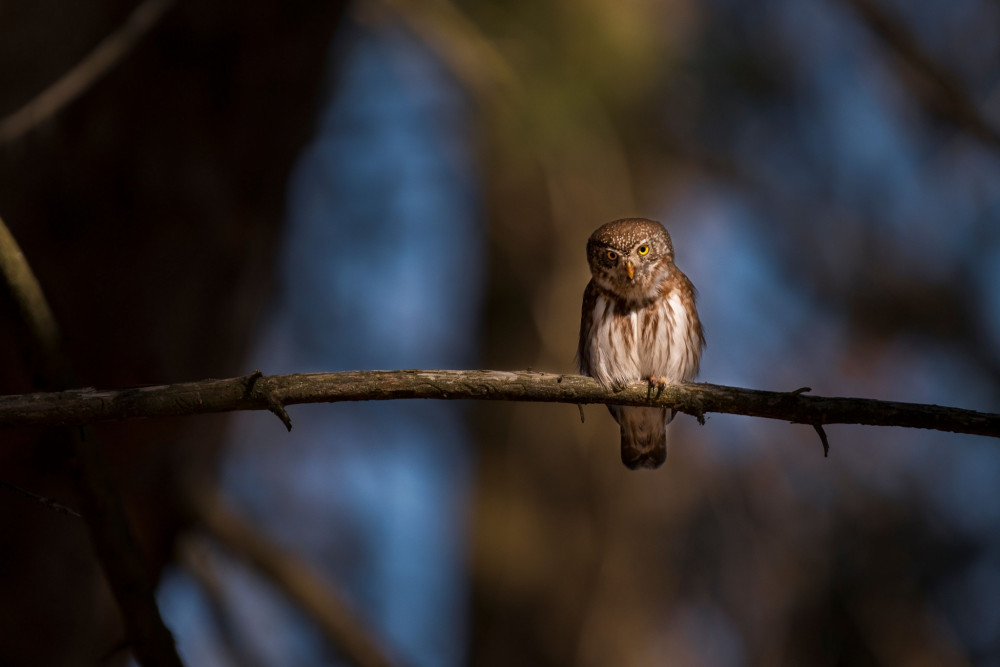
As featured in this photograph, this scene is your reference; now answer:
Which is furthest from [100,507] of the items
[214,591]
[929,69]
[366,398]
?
[929,69]

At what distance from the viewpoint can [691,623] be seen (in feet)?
27.0

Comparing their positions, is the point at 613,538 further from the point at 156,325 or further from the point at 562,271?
the point at 156,325

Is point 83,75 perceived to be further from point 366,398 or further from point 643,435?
point 643,435

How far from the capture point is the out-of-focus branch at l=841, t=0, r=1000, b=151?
6188 millimetres

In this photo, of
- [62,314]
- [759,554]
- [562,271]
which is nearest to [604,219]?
[562,271]

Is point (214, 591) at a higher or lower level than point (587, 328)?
lower

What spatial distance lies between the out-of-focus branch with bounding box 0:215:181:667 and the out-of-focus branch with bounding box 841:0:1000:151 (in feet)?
17.7

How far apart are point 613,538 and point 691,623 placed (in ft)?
3.16

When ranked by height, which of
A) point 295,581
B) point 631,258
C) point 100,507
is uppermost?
point 631,258

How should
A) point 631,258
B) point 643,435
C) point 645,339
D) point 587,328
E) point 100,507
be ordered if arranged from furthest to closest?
point 643,435 < point 587,328 < point 645,339 < point 631,258 < point 100,507

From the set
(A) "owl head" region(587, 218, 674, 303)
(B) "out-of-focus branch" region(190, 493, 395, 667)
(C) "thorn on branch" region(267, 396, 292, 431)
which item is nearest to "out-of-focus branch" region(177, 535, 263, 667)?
(B) "out-of-focus branch" region(190, 493, 395, 667)

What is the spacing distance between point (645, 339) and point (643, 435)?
0.63m

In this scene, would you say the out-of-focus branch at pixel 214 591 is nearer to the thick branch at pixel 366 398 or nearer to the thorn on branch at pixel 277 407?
the thick branch at pixel 366 398

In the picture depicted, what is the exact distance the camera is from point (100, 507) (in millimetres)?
3383
